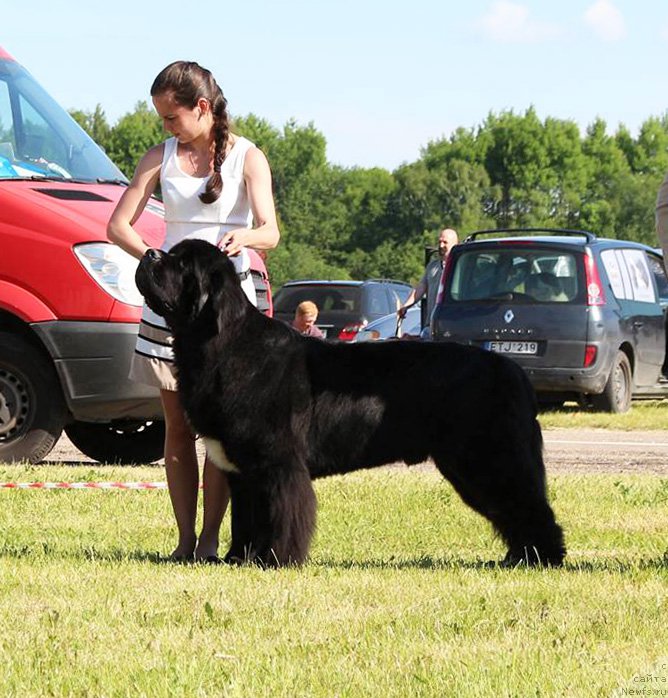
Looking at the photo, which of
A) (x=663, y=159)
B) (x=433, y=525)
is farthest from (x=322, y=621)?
(x=663, y=159)

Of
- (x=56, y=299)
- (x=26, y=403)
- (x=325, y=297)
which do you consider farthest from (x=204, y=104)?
(x=325, y=297)

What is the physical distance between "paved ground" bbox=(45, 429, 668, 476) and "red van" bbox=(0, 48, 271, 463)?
128cm

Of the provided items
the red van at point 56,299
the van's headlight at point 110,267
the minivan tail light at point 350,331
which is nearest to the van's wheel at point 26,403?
the red van at point 56,299

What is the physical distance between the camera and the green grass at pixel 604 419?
15703 millimetres

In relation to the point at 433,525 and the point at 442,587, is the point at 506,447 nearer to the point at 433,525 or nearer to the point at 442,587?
the point at 442,587

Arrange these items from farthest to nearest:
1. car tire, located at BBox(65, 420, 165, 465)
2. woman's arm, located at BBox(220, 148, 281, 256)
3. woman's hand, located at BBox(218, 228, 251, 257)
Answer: car tire, located at BBox(65, 420, 165, 465)
woman's arm, located at BBox(220, 148, 281, 256)
woman's hand, located at BBox(218, 228, 251, 257)

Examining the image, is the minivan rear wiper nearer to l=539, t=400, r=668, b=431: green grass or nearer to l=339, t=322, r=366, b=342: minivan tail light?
l=539, t=400, r=668, b=431: green grass

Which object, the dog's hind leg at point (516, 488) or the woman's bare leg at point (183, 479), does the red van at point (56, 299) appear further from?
the dog's hind leg at point (516, 488)

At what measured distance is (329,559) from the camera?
6.82 metres

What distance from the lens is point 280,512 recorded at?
20.2ft

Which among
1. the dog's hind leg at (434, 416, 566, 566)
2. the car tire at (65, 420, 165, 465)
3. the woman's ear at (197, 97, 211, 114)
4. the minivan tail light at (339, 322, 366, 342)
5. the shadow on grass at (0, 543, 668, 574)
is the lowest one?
the car tire at (65, 420, 165, 465)

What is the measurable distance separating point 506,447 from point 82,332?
14.8 feet

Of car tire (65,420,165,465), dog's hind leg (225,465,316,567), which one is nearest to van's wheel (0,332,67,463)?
car tire (65,420,165,465)

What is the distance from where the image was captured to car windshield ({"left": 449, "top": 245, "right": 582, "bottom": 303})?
16172 millimetres
